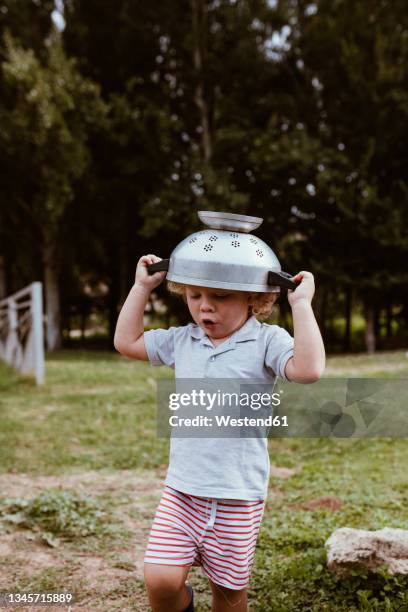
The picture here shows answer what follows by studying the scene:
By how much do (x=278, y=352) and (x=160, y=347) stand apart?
0.51m

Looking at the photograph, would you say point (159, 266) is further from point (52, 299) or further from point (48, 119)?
point (52, 299)

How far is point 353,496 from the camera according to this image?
4426 millimetres

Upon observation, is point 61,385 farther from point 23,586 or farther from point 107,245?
point 107,245

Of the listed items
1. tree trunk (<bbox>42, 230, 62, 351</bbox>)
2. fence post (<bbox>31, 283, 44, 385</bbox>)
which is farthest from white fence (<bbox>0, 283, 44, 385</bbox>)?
tree trunk (<bbox>42, 230, 62, 351</bbox>)

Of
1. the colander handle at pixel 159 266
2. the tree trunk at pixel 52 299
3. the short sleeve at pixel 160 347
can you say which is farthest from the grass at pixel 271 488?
the tree trunk at pixel 52 299

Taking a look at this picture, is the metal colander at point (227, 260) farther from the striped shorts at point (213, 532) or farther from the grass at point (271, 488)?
the grass at point (271, 488)

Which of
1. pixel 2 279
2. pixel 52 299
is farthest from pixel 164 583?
pixel 2 279

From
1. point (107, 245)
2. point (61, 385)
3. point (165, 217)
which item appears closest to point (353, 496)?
point (61, 385)

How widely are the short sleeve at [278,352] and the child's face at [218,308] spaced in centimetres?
15

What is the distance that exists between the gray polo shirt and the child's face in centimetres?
5

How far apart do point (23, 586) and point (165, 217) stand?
A: 1429cm

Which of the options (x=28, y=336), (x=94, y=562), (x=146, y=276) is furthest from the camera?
(x=28, y=336)

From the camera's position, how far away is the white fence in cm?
1014

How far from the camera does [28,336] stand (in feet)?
35.9
